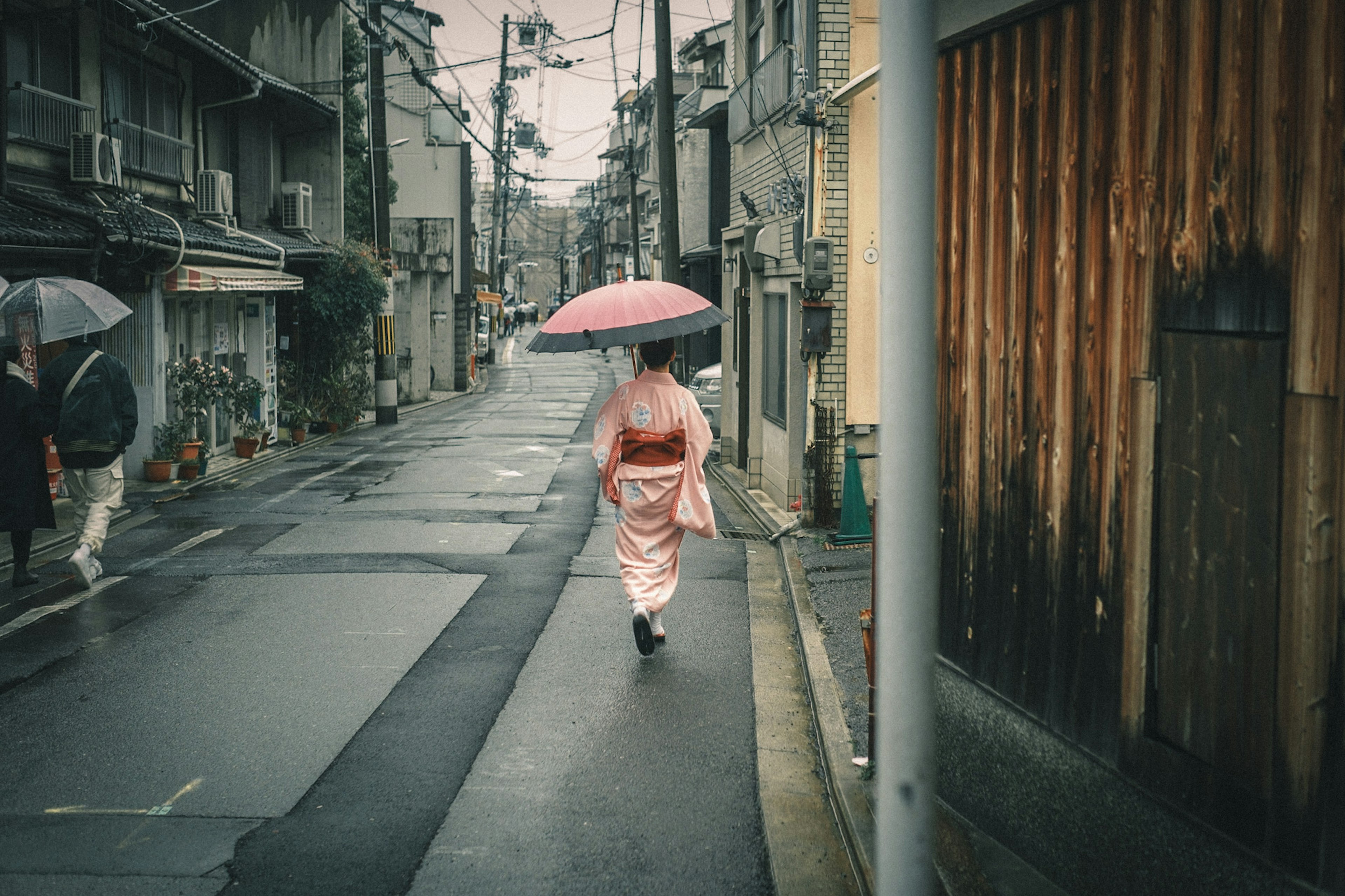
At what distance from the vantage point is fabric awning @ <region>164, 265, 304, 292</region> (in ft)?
49.9

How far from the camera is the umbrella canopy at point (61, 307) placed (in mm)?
9500

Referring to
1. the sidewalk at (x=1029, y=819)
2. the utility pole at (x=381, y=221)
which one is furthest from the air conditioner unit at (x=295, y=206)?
the sidewalk at (x=1029, y=819)

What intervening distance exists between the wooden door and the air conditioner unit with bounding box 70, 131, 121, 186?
1378 cm

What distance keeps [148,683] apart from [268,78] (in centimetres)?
1503

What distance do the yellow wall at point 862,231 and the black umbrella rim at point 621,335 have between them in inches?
167

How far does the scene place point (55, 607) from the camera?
8.66 metres

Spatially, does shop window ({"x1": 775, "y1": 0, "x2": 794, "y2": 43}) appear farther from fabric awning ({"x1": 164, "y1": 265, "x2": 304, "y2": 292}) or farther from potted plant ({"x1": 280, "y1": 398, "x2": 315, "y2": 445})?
potted plant ({"x1": 280, "y1": 398, "x2": 315, "y2": 445})

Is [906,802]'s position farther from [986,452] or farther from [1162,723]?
[986,452]

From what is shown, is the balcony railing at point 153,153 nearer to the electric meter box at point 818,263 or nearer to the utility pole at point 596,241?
the electric meter box at point 818,263

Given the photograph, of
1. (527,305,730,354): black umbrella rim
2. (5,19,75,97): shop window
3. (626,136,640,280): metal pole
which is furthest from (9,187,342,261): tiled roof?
(626,136,640,280): metal pole

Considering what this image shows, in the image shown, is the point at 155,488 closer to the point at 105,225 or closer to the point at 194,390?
the point at 194,390

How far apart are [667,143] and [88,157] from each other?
26.5 ft

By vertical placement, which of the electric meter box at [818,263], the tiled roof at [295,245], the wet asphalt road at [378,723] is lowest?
the wet asphalt road at [378,723]

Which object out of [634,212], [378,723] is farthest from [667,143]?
[634,212]
